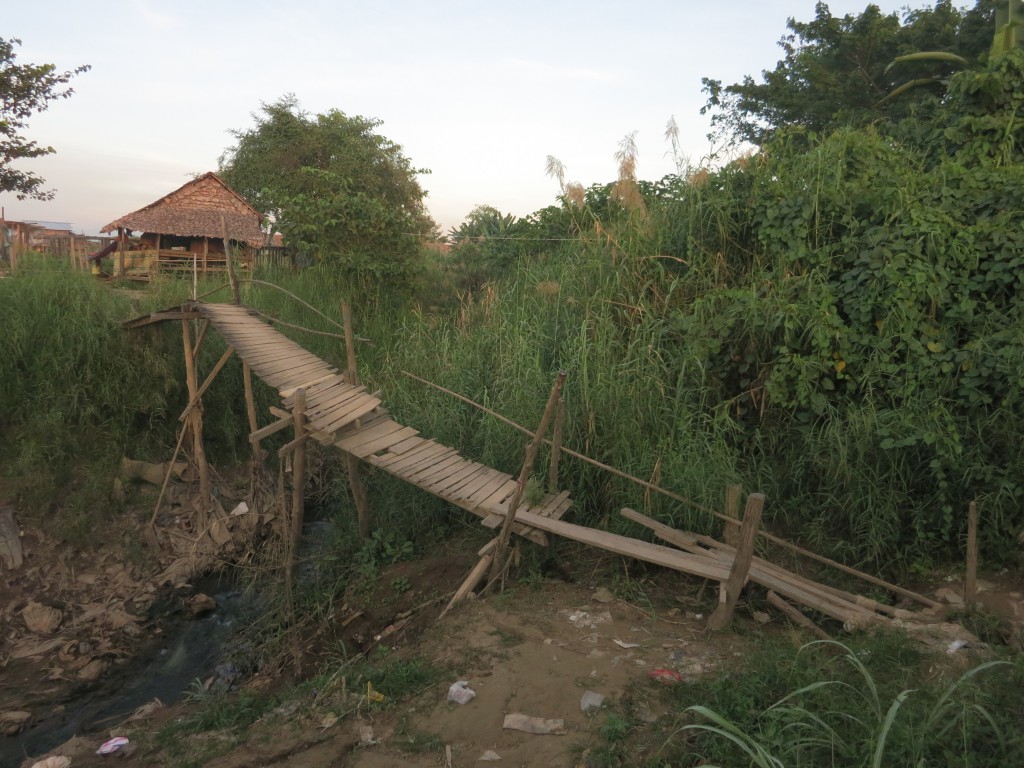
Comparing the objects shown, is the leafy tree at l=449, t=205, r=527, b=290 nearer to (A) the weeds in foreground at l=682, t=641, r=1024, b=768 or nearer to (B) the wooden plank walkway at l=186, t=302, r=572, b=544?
(B) the wooden plank walkway at l=186, t=302, r=572, b=544

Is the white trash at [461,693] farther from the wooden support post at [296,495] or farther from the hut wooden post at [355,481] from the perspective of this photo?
the hut wooden post at [355,481]

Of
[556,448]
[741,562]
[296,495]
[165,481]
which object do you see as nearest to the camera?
[741,562]

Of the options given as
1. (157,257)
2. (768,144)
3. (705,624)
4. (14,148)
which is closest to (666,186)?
(768,144)

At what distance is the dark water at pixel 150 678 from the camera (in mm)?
4875

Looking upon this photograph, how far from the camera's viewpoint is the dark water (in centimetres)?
488

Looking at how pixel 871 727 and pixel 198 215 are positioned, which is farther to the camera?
pixel 198 215

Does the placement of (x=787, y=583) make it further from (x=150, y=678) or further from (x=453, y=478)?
(x=150, y=678)

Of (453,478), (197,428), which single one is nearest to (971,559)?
(453,478)

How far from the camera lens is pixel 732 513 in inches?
175

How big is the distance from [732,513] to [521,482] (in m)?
1.29

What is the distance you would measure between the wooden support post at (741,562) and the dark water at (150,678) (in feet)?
11.9

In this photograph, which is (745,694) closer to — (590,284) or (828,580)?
(828,580)

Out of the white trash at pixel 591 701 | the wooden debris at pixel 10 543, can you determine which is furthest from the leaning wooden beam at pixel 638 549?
the wooden debris at pixel 10 543

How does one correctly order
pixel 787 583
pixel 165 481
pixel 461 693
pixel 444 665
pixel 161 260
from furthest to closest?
1. pixel 161 260
2. pixel 165 481
3. pixel 787 583
4. pixel 444 665
5. pixel 461 693
